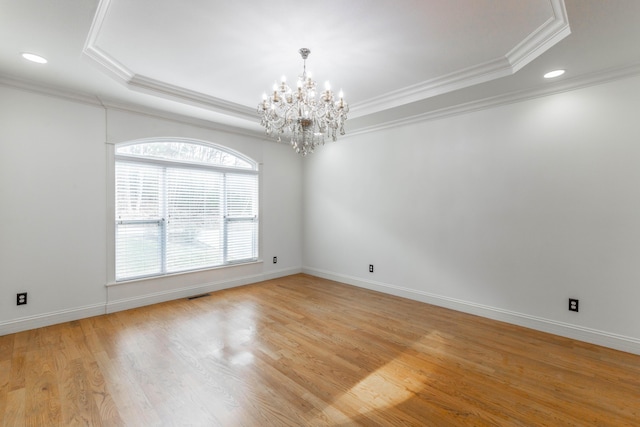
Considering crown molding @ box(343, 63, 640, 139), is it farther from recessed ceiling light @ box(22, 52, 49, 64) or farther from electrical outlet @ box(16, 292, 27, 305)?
electrical outlet @ box(16, 292, 27, 305)

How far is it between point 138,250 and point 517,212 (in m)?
4.76

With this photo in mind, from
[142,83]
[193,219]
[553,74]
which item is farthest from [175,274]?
[553,74]

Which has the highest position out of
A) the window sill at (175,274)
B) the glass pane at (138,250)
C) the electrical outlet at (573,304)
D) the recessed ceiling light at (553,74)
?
the recessed ceiling light at (553,74)

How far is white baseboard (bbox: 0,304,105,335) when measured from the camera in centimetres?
290

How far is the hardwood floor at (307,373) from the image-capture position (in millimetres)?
1796

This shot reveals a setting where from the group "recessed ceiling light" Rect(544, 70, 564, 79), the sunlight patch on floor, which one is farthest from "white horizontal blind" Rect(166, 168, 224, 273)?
"recessed ceiling light" Rect(544, 70, 564, 79)

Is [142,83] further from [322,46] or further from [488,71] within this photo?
[488,71]

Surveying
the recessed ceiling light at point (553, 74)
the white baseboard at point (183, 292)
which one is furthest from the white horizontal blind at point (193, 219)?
the recessed ceiling light at point (553, 74)

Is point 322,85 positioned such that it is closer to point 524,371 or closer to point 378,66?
point 378,66

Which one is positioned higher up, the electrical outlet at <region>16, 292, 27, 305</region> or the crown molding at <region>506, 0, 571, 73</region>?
the crown molding at <region>506, 0, 571, 73</region>

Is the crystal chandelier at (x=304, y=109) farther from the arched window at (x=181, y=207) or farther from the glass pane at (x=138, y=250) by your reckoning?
the glass pane at (x=138, y=250)

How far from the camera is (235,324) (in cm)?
318

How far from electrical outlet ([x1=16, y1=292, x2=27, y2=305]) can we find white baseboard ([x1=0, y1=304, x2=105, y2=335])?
0.54 feet

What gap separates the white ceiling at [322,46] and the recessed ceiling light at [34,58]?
71mm
